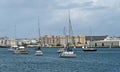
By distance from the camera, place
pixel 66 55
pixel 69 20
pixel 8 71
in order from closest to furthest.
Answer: pixel 8 71, pixel 66 55, pixel 69 20

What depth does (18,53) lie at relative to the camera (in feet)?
558

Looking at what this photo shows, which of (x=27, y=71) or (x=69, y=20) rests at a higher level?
(x=69, y=20)

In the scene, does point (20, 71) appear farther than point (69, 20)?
No

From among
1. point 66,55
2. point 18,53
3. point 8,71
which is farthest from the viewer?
point 18,53

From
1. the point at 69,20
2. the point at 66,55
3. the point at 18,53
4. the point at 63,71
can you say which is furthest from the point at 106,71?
the point at 18,53

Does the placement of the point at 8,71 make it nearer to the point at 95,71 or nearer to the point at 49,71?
the point at 49,71

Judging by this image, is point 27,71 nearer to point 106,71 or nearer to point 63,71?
point 63,71

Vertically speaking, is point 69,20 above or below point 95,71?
above

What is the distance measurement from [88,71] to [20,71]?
38.4ft

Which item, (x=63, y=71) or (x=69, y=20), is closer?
(x=63, y=71)

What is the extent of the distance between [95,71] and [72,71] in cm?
390

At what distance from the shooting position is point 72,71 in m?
76.9

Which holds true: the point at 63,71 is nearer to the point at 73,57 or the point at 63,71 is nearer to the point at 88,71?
the point at 88,71

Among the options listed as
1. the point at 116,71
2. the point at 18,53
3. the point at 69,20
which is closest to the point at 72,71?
the point at 116,71
